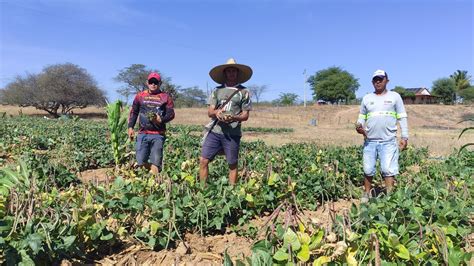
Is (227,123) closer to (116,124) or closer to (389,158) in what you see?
(389,158)

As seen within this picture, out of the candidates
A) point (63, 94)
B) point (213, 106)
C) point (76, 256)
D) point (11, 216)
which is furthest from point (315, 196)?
point (63, 94)

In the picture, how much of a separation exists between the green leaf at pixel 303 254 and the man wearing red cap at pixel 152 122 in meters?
3.18

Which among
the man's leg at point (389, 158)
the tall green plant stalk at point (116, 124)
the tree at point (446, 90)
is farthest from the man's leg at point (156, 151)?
the tree at point (446, 90)

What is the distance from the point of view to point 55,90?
→ 35812mm

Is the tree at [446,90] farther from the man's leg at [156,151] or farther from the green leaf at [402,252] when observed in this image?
the green leaf at [402,252]

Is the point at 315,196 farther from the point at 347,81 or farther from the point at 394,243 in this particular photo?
the point at 347,81

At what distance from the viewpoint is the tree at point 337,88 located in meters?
58.0

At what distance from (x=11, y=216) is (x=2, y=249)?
27 centimetres

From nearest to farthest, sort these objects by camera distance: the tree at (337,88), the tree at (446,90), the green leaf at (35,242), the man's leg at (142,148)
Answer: the green leaf at (35,242), the man's leg at (142,148), the tree at (337,88), the tree at (446,90)

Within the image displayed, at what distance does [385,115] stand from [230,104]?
5.78 ft

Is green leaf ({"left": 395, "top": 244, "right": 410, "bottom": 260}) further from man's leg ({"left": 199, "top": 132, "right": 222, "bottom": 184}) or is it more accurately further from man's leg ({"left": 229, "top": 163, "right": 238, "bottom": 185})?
man's leg ({"left": 199, "top": 132, "right": 222, "bottom": 184})

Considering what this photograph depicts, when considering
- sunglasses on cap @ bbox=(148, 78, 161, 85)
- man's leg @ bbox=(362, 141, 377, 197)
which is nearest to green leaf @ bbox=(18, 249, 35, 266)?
sunglasses on cap @ bbox=(148, 78, 161, 85)

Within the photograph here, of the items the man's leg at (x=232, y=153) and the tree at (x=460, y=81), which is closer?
the man's leg at (x=232, y=153)

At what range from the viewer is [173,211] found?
284 centimetres
